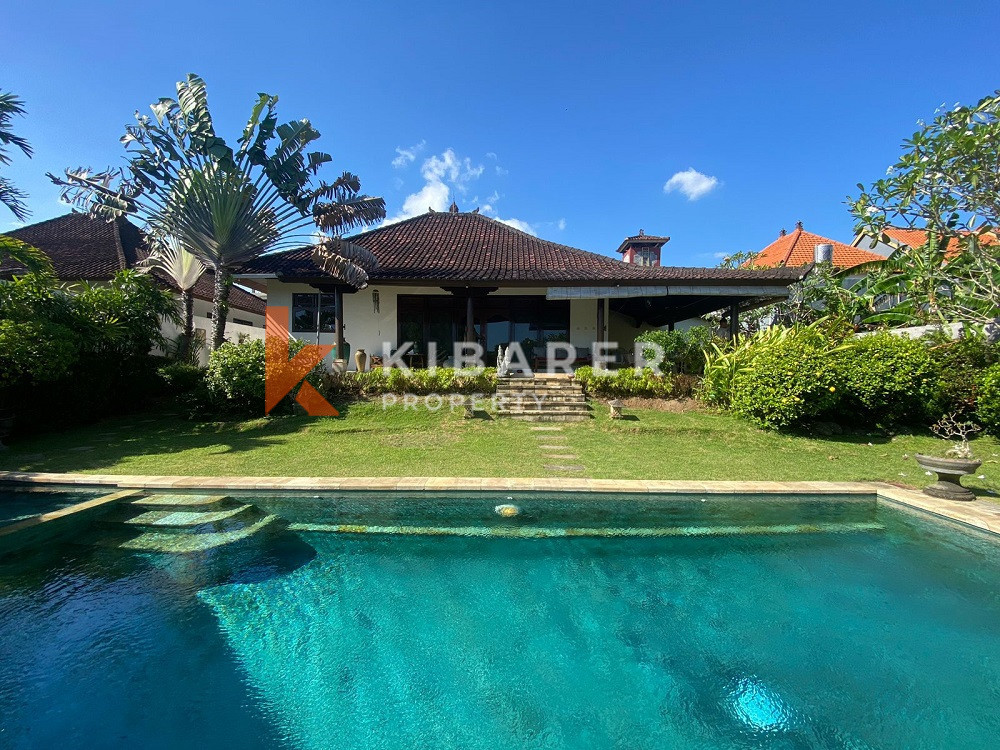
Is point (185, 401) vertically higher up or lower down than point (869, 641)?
higher up

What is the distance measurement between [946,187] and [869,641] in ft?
35.8

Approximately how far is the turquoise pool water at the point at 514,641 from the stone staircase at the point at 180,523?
0.87ft

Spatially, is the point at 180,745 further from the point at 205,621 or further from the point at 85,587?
the point at 85,587

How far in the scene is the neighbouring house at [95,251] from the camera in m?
16.6

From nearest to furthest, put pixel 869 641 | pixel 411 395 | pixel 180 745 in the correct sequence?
pixel 180 745 → pixel 869 641 → pixel 411 395

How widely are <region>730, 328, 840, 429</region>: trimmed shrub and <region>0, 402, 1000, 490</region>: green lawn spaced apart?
20.1 inches

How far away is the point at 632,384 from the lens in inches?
499

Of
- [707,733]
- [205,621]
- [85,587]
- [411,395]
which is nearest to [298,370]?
[411,395]

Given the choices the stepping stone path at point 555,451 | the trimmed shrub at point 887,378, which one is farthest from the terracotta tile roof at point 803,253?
the stepping stone path at point 555,451

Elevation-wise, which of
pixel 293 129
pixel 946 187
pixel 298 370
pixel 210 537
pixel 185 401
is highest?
pixel 293 129

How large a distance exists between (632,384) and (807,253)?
790 inches

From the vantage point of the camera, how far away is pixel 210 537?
509cm

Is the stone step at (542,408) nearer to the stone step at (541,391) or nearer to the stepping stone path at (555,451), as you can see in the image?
the stone step at (541,391)

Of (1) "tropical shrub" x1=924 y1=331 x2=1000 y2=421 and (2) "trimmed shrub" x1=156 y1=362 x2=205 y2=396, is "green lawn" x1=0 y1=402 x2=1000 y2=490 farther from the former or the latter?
(2) "trimmed shrub" x1=156 y1=362 x2=205 y2=396
